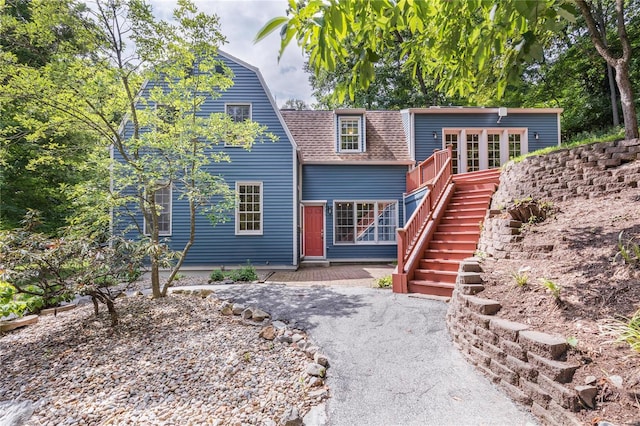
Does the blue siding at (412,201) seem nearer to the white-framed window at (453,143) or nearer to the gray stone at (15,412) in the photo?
the white-framed window at (453,143)

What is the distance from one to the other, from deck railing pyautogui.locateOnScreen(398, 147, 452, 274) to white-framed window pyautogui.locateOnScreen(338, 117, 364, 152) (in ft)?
10.3

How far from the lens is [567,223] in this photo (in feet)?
13.4

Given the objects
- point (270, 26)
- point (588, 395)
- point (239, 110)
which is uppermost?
point (239, 110)

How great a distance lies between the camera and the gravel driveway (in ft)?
7.09

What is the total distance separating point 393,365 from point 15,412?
3.56 metres

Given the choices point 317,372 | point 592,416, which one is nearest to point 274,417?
point 317,372

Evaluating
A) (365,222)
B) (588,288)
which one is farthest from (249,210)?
(588,288)

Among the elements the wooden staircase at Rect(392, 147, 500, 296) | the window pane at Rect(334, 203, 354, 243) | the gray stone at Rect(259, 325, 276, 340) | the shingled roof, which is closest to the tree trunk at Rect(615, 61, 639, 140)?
the wooden staircase at Rect(392, 147, 500, 296)

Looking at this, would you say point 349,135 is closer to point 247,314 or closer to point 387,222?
point 387,222

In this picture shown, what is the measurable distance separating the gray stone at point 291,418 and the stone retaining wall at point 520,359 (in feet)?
5.75

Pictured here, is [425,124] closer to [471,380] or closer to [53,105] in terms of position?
[471,380]

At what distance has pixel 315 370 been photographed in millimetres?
2734

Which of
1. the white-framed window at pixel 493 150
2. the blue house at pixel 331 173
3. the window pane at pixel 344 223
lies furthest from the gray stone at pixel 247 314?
the white-framed window at pixel 493 150

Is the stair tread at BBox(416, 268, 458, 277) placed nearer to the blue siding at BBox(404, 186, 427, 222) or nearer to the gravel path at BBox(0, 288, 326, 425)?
the gravel path at BBox(0, 288, 326, 425)
